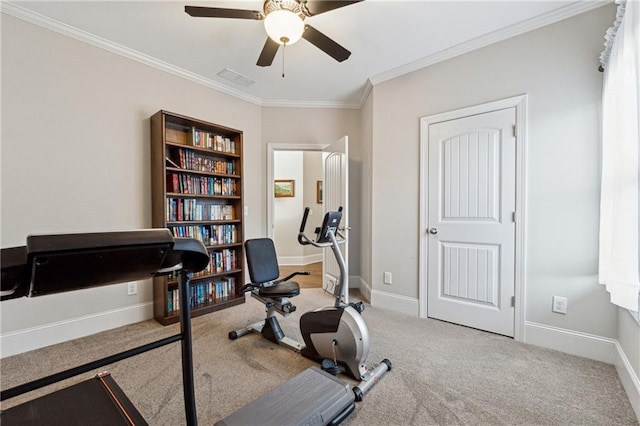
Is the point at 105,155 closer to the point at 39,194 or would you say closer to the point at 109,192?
the point at 109,192

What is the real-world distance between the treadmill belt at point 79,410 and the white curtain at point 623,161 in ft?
8.17

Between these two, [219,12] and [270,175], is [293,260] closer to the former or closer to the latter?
[270,175]

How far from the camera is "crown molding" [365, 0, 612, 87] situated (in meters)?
2.11

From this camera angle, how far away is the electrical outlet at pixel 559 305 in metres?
2.18

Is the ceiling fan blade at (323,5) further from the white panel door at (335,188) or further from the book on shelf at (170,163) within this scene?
the book on shelf at (170,163)

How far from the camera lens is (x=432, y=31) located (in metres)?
2.46

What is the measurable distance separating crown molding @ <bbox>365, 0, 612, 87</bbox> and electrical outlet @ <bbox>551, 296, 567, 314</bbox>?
220cm

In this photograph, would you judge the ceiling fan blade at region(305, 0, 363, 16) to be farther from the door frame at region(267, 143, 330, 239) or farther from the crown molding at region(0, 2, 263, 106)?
the door frame at region(267, 143, 330, 239)

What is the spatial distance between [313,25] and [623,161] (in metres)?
2.34

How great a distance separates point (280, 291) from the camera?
2.29 metres

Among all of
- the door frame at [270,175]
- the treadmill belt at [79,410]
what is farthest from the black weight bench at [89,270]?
the door frame at [270,175]

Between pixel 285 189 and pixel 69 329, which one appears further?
pixel 285 189

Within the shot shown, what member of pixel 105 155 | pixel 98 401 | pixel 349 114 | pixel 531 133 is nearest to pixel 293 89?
pixel 349 114

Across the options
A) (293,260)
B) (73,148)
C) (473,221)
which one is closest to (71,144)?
(73,148)
